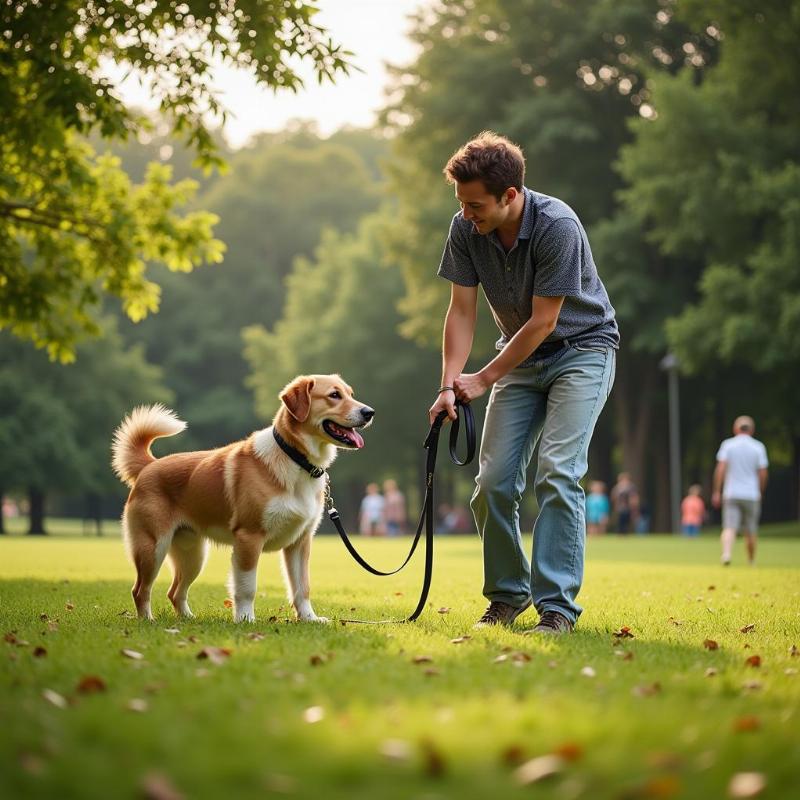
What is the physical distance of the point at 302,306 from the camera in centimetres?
4728

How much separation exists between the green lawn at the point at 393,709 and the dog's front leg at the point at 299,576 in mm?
312

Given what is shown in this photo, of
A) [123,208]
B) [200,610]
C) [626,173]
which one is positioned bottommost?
[200,610]

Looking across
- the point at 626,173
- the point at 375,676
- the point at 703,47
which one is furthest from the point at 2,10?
the point at 703,47

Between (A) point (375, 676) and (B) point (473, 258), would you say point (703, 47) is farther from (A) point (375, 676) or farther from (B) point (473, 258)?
(A) point (375, 676)

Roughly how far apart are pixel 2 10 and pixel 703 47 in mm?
26770

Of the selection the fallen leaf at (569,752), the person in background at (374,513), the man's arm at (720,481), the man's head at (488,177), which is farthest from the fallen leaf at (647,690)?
the person in background at (374,513)

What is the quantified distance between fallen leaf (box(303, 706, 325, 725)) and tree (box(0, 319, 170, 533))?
123 ft

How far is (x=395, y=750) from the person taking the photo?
3.18 metres

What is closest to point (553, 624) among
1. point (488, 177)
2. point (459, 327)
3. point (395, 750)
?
point (459, 327)

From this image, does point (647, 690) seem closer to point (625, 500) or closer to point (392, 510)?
point (625, 500)

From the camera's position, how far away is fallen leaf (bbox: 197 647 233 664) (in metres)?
4.87

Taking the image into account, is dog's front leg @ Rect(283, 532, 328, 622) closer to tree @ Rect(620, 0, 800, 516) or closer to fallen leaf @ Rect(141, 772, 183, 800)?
fallen leaf @ Rect(141, 772, 183, 800)

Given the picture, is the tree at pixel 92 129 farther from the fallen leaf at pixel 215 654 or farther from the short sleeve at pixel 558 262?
the fallen leaf at pixel 215 654

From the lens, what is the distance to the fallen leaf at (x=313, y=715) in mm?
3591
